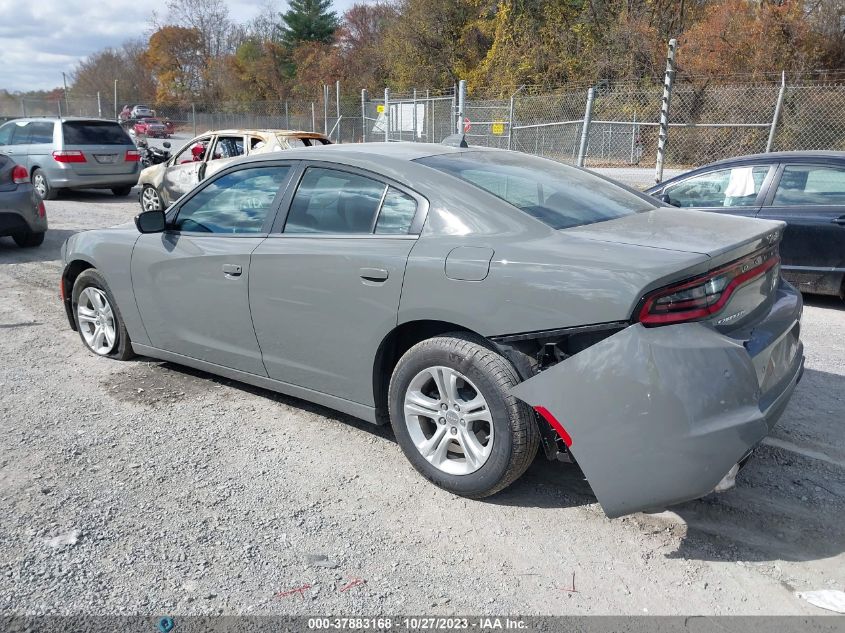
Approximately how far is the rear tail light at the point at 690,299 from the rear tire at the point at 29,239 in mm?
9465

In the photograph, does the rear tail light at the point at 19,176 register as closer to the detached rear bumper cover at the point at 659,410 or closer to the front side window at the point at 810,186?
the detached rear bumper cover at the point at 659,410

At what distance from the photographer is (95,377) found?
4938mm

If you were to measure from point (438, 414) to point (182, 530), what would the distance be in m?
1.25

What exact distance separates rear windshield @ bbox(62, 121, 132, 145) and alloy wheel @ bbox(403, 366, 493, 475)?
530 inches

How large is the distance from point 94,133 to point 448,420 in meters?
13.9

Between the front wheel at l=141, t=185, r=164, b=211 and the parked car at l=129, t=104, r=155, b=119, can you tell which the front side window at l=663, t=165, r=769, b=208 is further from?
the parked car at l=129, t=104, r=155, b=119

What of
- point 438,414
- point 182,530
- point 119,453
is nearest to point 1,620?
point 182,530

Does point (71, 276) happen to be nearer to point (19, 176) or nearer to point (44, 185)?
point (19, 176)

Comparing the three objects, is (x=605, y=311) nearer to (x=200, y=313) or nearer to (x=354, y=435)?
(x=354, y=435)

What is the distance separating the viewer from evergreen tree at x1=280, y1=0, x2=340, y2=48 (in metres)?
60.2

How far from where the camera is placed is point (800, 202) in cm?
661

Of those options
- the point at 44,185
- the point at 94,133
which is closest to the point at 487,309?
the point at 94,133

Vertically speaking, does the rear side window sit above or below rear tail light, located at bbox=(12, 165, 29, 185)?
above

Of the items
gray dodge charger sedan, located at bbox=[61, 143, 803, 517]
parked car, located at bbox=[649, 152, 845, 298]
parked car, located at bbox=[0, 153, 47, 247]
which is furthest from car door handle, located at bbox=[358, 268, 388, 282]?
parked car, located at bbox=[0, 153, 47, 247]
